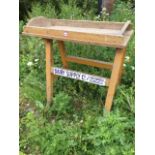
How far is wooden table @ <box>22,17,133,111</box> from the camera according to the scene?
2484mm

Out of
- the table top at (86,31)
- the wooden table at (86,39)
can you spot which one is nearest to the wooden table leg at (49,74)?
the wooden table at (86,39)

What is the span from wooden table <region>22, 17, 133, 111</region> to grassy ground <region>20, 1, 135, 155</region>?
158 millimetres

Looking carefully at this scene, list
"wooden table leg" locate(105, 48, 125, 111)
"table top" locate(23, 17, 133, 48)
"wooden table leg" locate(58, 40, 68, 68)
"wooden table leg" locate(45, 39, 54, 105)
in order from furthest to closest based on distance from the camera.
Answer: "wooden table leg" locate(58, 40, 68, 68) → "wooden table leg" locate(45, 39, 54, 105) → "wooden table leg" locate(105, 48, 125, 111) → "table top" locate(23, 17, 133, 48)

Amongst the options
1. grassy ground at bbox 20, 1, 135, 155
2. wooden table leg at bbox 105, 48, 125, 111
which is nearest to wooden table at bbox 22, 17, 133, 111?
wooden table leg at bbox 105, 48, 125, 111

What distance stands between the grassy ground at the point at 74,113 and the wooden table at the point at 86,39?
16 cm

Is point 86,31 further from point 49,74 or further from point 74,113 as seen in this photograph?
point 74,113

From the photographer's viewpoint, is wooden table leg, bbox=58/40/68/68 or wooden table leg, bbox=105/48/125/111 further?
wooden table leg, bbox=58/40/68/68

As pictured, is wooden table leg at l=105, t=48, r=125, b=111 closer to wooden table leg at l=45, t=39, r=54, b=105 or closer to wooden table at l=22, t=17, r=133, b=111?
wooden table at l=22, t=17, r=133, b=111

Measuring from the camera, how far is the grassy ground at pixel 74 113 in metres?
2.49

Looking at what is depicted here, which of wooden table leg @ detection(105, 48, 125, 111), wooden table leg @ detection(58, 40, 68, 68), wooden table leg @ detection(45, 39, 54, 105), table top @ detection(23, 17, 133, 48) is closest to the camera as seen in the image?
table top @ detection(23, 17, 133, 48)

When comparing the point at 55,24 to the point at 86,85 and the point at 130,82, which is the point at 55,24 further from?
the point at 130,82

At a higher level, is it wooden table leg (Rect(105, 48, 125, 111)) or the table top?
the table top

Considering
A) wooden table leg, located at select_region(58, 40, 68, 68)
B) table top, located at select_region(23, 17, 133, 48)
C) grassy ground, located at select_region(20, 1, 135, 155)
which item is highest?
table top, located at select_region(23, 17, 133, 48)
